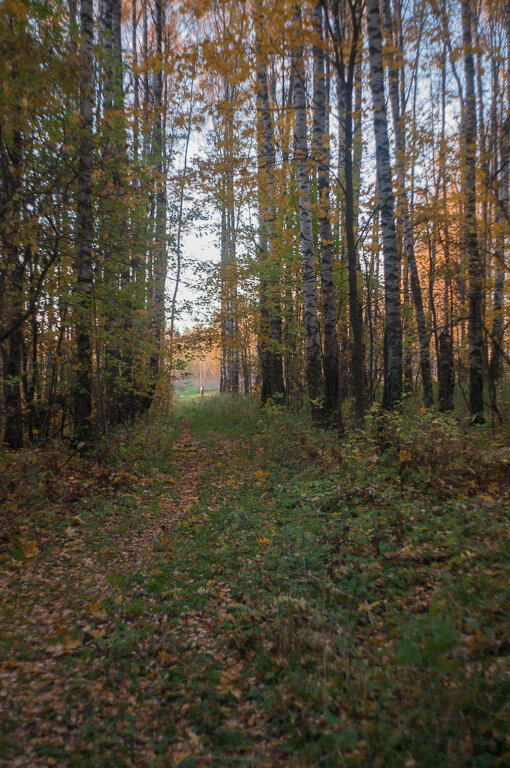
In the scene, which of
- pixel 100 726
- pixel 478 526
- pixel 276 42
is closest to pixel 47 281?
pixel 276 42

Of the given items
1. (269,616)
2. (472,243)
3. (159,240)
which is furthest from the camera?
(159,240)

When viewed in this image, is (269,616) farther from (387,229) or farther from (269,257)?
(269,257)

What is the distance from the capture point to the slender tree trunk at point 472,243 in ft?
32.9

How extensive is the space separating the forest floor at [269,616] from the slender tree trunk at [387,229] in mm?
1587

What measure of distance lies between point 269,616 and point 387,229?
7.71 meters

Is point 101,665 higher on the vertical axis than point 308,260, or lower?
lower

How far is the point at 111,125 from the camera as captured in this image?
8055 millimetres

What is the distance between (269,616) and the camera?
11.7ft

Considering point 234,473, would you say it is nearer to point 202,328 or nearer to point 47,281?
point 47,281

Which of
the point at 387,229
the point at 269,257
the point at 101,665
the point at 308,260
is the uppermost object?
the point at 269,257

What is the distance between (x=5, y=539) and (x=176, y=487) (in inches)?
122

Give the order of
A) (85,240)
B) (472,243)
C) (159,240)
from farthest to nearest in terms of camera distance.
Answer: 1. (159,240)
2. (472,243)
3. (85,240)

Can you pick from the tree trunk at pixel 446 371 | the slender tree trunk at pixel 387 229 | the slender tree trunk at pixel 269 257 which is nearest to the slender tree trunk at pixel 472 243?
the tree trunk at pixel 446 371

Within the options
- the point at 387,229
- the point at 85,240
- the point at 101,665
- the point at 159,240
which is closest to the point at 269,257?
the point at 159,240
